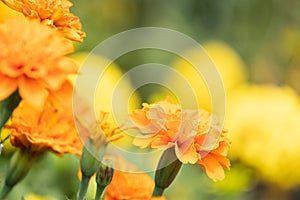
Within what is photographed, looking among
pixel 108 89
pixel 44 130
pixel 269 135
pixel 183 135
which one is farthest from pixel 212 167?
pixel 269 135

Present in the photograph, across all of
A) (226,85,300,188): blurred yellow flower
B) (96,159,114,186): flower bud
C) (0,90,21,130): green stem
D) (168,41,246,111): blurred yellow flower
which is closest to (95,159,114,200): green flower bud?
(96,159,114,186): flower bud

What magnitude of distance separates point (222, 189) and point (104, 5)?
1.67 metres

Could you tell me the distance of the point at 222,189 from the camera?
4.99 ft

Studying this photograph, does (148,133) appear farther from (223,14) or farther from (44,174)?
(223,14)

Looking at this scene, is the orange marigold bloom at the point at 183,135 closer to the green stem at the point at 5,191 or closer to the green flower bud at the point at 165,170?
the green flower bud at the point at 165,170

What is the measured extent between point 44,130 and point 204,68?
59.2 inches

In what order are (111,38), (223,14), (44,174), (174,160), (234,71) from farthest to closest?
(223,14), (111,38), (234,71), (44,174), (174,160)

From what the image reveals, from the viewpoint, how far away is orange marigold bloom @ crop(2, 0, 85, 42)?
844 mm

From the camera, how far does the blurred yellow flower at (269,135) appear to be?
6.58 feet

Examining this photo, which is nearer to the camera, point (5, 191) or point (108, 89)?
point (5, 191)

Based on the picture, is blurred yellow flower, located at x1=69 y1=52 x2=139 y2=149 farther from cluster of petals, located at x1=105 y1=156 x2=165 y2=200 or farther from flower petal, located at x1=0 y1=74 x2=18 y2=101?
flower petal, located at x1=0 y1=74 x2=18 y2=101

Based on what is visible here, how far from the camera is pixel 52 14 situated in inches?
33.7

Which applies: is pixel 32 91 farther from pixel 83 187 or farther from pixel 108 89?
pixel 108 89

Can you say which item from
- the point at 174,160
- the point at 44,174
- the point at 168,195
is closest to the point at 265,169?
the point at 168,195
